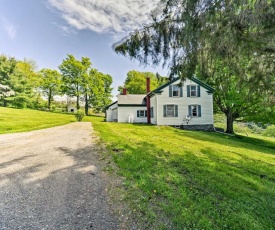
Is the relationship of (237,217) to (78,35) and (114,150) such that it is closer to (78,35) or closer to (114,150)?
(114,150)

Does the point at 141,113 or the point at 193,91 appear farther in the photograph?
the point at 141,113

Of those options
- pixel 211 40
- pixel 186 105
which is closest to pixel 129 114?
pixel 186 105

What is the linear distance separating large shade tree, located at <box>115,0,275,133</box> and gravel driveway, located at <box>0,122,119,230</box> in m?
3.51

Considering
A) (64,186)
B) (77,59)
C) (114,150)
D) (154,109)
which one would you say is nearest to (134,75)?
(77,59)

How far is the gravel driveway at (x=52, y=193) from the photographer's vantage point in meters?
2.34

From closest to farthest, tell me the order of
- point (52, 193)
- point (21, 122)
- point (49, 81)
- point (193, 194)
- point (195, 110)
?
point (52, 193)
point (193, 194)
point (21, 122)
point (195, 110)
point (49, 81)

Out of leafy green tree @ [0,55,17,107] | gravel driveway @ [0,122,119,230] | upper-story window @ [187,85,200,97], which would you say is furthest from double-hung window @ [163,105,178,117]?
Result: leafy green tree @ [0,55,17,107]

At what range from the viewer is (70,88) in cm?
3481

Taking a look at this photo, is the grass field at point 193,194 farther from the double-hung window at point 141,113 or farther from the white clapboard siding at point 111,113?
the white clapboard siding at point 111,113

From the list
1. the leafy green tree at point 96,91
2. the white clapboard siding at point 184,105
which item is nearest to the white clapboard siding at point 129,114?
the white clapboard siding at point 184,105

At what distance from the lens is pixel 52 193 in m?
3.08

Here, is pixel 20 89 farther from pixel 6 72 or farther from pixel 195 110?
pixel 195 110

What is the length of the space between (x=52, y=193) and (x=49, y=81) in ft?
126

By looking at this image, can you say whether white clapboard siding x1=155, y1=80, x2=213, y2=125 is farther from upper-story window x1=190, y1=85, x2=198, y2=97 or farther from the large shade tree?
the large shade tree
